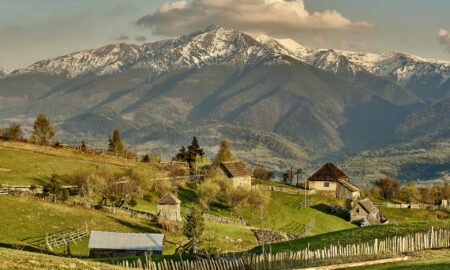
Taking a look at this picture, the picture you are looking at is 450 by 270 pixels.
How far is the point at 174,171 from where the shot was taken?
109625 millimetres

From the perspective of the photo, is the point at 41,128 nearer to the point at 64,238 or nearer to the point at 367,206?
the point at 64,238

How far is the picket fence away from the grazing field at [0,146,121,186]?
4863 centimetres

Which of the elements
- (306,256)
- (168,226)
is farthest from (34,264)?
(168,226)

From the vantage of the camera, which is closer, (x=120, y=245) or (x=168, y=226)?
(x=120, y=245)

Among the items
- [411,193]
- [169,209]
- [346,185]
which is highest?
[169,209]

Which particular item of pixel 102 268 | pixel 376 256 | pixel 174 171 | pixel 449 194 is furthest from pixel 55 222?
pixel 449 194

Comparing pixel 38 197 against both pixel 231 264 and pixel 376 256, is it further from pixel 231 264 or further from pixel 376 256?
pixel 376 256

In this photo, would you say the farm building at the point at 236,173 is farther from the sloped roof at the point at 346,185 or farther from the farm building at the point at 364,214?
the sloped roof at the point at 346,185

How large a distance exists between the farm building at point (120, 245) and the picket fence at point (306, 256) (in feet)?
42.3

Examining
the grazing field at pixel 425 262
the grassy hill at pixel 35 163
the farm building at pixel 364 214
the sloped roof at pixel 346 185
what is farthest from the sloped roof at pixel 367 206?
the grazing field at pixel 425 262

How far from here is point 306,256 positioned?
114 ft

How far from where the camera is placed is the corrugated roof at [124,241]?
163 feet

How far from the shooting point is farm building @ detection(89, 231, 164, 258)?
49625 mm

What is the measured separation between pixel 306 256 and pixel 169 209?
42.6 metres
